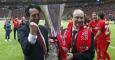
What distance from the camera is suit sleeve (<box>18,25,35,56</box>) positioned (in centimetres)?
548

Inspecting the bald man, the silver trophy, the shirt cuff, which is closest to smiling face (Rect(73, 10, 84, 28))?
the bald man

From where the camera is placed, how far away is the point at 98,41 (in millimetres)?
13922

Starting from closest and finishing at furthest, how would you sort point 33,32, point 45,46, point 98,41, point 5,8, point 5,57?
point 33,32
point 45,46
point 98,41
point 5,57
point 5,8

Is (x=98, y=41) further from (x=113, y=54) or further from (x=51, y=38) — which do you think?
(x=51, y=38)

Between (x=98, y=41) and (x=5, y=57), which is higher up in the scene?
(x=98, y=41)

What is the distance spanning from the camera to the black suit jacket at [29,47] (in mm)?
5508

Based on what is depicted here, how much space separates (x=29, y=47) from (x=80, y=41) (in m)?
1.04

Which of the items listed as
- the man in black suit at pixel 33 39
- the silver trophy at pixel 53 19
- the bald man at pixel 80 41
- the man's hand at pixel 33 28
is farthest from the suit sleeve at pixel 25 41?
the bald man at pixel 80 41

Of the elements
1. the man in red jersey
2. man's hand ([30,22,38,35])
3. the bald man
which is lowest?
the man in red jersey

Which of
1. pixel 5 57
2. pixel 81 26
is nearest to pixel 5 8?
pixel 5 57

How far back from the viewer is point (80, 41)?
622 centimetres

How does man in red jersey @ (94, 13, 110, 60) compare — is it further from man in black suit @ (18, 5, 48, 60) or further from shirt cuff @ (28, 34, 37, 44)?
shirt cuff @ (28, 34, 37, 44)

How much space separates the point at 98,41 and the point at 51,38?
8.10 metres

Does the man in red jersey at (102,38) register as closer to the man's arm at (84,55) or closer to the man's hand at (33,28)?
the man's arm at (84,55)
